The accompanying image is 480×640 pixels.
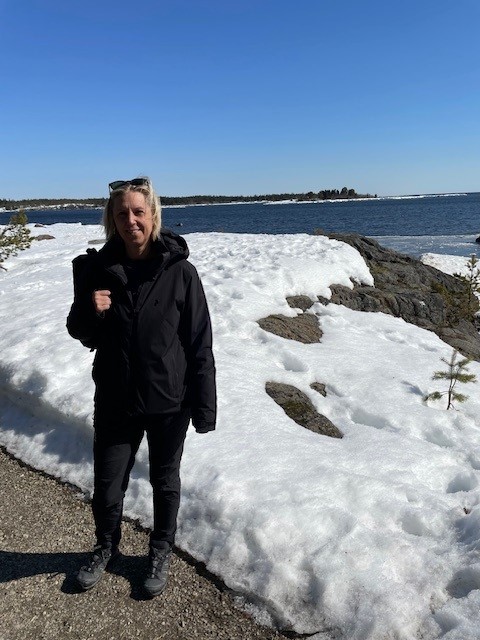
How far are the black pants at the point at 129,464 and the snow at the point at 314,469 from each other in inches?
21.7

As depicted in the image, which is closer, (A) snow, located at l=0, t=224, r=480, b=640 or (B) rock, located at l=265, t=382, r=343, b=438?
(A) snow, located at l=0, t=224, r=480, b=640

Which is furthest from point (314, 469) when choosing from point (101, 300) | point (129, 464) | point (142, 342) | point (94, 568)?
point (101, 300)

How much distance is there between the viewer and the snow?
10.3ft

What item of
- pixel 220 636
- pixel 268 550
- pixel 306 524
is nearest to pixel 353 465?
pixel 306 524

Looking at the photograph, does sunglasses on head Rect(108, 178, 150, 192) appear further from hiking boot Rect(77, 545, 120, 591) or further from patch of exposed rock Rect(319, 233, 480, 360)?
patch of exposed rock Rect(319, 233, 480, 360)

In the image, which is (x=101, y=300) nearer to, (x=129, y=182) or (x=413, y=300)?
(x=129, y=182)

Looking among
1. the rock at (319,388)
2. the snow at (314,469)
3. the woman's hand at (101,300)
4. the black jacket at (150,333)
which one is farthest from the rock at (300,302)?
the woman's hand at (101,300)

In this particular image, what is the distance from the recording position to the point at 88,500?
170 inches

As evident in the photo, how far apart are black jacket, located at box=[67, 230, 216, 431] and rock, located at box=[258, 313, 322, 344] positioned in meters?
4.93

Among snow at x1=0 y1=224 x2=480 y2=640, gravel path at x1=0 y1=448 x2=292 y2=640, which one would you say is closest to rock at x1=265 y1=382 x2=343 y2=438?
snow at x1=0 y1=224 x2=480 y2=640

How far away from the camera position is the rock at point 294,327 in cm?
815

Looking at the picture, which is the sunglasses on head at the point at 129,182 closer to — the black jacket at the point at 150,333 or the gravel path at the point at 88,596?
the black jacket at the point at 150,333

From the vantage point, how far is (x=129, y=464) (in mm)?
3477

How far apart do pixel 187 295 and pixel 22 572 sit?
2.36 meters
